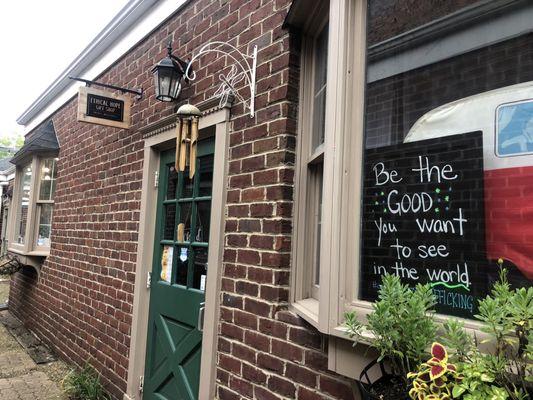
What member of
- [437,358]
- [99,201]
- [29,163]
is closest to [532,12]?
[437,358]

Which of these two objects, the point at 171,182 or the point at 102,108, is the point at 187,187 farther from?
the point at 102,108

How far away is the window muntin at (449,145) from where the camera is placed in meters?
1.39

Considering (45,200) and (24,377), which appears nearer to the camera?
(24,377)

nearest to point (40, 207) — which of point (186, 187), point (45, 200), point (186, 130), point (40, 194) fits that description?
point (40, 194)

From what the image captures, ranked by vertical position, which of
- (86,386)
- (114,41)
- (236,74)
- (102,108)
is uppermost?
(114,41)

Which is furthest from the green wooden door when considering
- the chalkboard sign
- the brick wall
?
the chalkboard sign

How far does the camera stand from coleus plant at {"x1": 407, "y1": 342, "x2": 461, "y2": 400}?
1.13 meters

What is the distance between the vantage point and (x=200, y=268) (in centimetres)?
332

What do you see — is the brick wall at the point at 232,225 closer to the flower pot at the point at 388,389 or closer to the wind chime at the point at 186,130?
the wind chime at the point at 186,130

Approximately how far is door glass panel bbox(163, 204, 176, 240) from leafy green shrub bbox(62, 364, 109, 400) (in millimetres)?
1891

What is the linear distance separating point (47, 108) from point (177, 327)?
21.2 feet

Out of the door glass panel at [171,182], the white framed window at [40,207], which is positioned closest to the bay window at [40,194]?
the white framed window at [40,207]

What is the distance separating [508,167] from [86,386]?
4.54 m

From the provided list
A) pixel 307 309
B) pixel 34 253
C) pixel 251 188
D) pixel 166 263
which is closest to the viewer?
pixel 307 309
